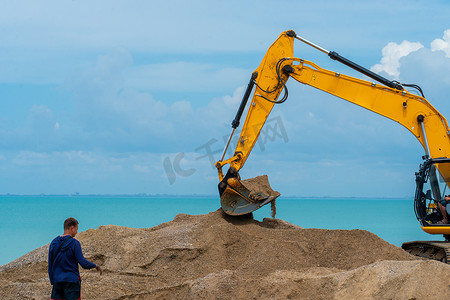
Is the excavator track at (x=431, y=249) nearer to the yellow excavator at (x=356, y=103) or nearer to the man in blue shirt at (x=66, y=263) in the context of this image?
the yellow excavator at (x=356, y=103)

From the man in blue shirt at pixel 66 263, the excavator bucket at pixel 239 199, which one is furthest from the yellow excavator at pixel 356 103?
the man in blue shirt at pixel 66 263

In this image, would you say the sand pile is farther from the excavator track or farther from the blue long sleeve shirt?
the blue long sleeve shirt

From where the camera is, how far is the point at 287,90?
511 inches

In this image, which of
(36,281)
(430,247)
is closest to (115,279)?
(36,281)

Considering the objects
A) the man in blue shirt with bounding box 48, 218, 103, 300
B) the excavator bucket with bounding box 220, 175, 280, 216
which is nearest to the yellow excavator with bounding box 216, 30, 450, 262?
the excavator bucket with bounding box 220, 175, 280, 216

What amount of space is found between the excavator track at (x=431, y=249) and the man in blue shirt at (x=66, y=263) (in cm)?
631

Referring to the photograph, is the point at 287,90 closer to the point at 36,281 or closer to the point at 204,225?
the point at 204,225

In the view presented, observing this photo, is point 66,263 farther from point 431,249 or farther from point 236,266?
point 431,249

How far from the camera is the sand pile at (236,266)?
8.80 meters

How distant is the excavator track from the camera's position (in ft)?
36.4

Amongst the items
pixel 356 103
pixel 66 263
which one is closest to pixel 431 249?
pixel 356 103

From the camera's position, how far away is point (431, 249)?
1191 cm

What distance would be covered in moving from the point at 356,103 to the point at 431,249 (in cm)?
313

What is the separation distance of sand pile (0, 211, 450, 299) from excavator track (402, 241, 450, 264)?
22.5 inches
